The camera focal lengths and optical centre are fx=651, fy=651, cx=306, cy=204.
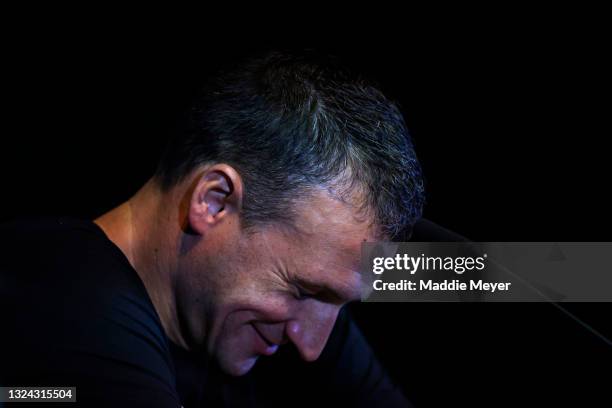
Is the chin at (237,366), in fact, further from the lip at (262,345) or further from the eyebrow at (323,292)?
the eyebrow at (323,292)

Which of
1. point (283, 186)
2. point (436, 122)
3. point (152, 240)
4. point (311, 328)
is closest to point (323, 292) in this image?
point (311, 328)

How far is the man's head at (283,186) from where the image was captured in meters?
1.07

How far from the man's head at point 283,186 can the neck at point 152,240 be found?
1.1 inches

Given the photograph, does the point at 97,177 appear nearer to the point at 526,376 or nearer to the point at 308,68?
the point at 308,68

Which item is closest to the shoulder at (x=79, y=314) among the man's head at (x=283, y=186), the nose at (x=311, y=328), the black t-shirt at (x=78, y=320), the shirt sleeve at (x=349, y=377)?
the black t-shirt at (x=78, y=320)

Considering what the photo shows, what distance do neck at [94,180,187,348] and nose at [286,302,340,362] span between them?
0.23 metres

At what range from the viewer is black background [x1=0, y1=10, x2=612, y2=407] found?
160cm

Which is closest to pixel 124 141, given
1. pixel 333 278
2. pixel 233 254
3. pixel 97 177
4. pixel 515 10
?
pixel 97 177

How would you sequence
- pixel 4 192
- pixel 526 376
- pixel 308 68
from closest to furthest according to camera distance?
pixel 308 68, pixel 526 376, pixel 4 192

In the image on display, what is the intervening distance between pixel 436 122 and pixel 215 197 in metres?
0.83

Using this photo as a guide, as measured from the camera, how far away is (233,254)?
111 centimetres

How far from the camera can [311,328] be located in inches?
47.7

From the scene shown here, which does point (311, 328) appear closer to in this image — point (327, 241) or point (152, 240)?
point (327, 241)

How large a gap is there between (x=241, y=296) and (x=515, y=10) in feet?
3.28
